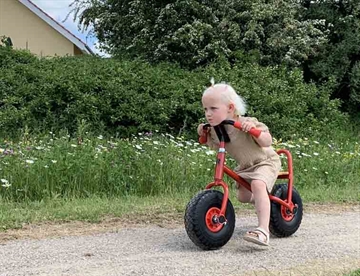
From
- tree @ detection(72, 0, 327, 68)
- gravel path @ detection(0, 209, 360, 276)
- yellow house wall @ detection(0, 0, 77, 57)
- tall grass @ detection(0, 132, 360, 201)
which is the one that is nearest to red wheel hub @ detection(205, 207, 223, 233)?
gravel path @ detection(0, 209, 360, 276)

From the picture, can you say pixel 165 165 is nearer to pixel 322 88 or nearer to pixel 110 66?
pixel 110 66

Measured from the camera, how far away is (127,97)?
12.3 m

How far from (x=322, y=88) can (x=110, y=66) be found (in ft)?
18.7

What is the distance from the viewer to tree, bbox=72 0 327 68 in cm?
1534

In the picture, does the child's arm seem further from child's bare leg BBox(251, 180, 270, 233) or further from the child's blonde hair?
child's bare leg BBox(251, 180, 270, 233)

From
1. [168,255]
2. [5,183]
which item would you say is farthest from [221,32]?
[168,255]

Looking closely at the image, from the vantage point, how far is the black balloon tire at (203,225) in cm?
477

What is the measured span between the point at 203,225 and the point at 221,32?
37.4ft

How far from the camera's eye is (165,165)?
799 cm

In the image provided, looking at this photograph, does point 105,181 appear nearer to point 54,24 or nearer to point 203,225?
point 203,225

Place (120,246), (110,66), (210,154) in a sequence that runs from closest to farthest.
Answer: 1. (120,246)
2. (210,154)
3. (110,66)

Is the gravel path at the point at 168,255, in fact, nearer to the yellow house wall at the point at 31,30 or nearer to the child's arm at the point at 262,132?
the child's arm at the point at 262,132

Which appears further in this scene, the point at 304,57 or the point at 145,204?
the point at 304,57

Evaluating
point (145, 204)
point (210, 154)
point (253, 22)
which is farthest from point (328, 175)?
point (253, 22)
